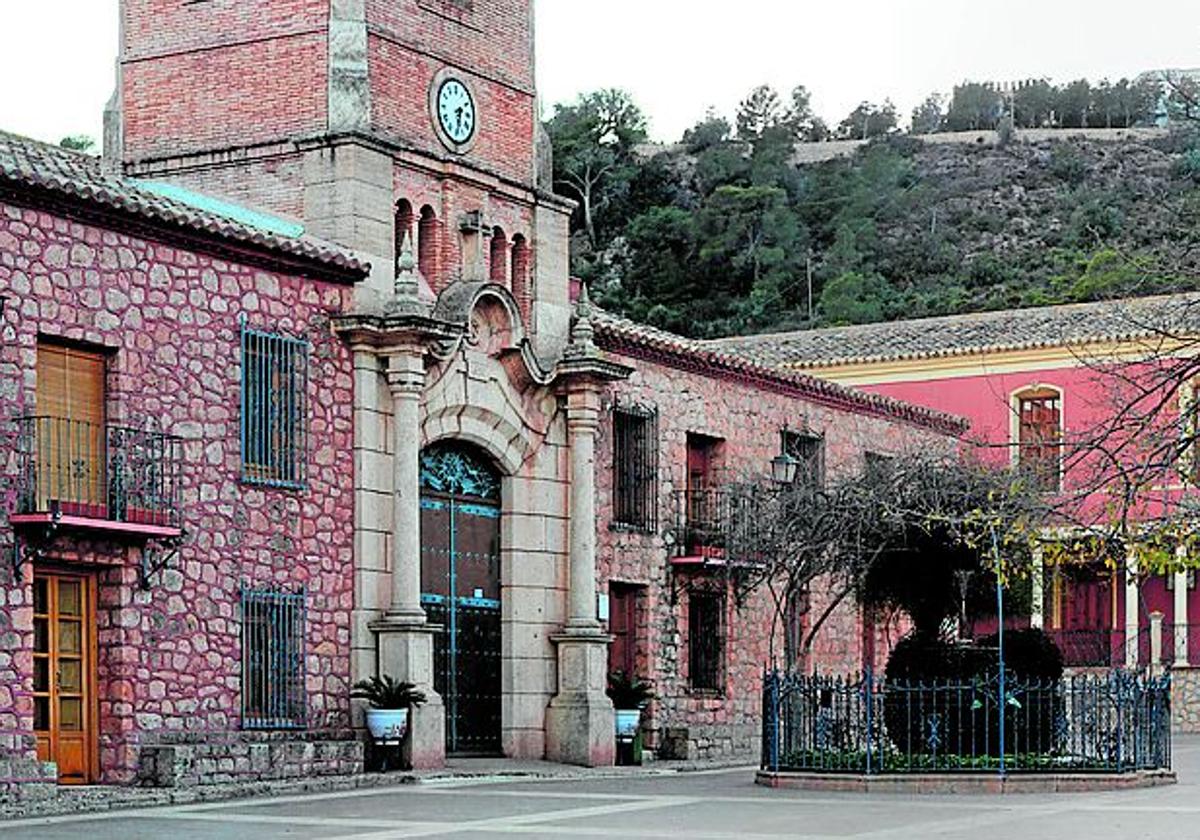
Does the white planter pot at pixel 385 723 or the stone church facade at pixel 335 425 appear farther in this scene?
the white planter pot at pixel 385 723

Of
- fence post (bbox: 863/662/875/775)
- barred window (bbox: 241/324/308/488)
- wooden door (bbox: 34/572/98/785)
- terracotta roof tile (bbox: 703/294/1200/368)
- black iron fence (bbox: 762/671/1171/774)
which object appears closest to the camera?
wooden door (bbox: 34/572/98/785)

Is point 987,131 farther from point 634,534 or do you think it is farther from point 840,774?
point 840,774

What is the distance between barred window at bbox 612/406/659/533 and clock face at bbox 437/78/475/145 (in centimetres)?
448

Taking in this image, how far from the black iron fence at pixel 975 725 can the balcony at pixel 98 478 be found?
6236 millimetres

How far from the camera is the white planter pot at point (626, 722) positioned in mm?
27003

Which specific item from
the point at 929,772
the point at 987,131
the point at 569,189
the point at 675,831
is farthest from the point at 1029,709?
the point at 987,131

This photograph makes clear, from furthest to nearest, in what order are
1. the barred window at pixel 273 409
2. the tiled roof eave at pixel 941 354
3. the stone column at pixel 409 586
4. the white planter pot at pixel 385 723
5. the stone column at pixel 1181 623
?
the stone column at pixel 1181 623
the tiled roof eave at pixel 941 354
the stone column at pixel 409 586
the white planter pot at pixel 385 723
the barred window at pixel 273 409

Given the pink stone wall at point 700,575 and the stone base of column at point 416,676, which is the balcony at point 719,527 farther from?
the stone base of column at point 416,676

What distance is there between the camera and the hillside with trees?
64.9 m

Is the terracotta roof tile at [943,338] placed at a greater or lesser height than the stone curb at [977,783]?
greater

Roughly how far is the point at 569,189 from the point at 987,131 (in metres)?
26.0

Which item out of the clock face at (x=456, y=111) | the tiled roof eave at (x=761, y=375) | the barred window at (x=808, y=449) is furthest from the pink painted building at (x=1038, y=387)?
the clock face at (x=456, y=111)

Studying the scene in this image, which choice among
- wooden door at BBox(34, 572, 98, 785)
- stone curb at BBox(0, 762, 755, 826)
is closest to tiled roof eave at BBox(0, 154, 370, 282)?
wooden door at BBox(34, 572, 98, 785)

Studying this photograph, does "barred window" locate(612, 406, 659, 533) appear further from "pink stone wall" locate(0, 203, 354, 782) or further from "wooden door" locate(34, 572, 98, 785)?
"wooden door" locate(34, 572, 98, 785)
